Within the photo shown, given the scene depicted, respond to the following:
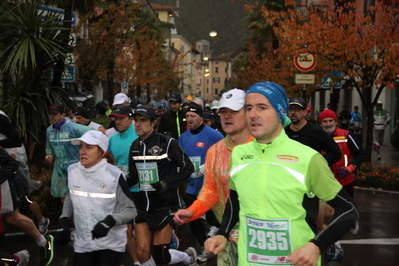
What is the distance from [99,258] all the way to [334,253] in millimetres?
3530

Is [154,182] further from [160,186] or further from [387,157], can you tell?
[387,157]

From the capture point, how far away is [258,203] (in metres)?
3.12

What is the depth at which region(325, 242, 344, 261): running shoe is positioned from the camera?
23.4ft

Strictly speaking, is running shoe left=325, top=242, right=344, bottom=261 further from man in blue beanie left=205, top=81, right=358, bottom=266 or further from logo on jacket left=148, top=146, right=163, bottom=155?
man in blue beanie left=205, top=81, right=358, bottom=266

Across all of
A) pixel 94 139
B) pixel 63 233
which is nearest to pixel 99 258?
pixel 63 233

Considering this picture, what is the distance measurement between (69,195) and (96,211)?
1.32 ft

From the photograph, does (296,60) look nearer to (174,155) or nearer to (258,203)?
(174,155)

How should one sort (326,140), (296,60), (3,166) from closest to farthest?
(3,166) < (326,140) < (296,60)

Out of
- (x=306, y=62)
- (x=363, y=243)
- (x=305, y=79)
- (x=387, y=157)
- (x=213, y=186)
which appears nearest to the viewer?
(x=213, y=186)

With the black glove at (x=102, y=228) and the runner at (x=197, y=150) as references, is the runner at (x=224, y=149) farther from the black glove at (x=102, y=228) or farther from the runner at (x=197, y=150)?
the runner at (x=197, y=150)

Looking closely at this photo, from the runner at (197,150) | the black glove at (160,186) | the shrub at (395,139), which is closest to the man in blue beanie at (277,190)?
the black glove at (160,186)

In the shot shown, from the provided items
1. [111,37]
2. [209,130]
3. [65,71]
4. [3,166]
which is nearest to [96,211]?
[3,166]

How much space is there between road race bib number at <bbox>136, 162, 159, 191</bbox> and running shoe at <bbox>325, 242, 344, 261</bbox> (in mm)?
2614

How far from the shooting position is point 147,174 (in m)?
5.95
